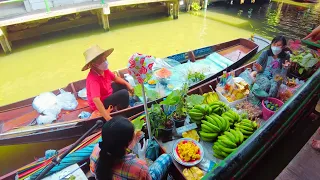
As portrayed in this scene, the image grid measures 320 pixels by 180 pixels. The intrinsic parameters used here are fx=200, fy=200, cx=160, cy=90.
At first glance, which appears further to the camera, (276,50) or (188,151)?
(276,50)

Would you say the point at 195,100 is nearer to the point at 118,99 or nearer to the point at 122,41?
the point at 118,99

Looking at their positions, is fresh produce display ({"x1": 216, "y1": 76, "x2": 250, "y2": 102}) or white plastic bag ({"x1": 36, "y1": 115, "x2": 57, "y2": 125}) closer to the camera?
fresh produce display ({"x1": 216, "y1": 76, "x2": 250, "y2": 102})

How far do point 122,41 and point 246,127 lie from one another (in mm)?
7074

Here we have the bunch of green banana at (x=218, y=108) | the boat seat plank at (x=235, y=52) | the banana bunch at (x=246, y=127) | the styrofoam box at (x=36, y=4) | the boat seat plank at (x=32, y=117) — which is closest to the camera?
the banana bunch at (x=246, y=127)

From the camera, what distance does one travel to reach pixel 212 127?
2809mm

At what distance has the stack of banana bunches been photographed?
2.62 m

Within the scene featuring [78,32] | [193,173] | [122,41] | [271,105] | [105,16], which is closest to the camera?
[193,173]

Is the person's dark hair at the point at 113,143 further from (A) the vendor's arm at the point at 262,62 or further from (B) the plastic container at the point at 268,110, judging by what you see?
(A) the vendor's arm at the point at 262,62

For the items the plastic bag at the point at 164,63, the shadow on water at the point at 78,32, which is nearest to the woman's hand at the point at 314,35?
the plastic bag at the point at 164,63

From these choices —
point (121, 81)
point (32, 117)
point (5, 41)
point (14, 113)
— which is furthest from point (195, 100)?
point (5, 41)

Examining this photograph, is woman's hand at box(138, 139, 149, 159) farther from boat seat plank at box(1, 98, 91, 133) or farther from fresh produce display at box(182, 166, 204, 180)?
boat seat plank at box(1, 98, 91, 133)

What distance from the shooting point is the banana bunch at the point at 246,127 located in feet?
9.19

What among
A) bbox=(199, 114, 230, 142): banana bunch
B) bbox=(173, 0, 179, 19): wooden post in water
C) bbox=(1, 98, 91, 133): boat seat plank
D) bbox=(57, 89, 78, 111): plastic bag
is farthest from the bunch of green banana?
bbox=(173, 0, 179, 19): wooden post in water

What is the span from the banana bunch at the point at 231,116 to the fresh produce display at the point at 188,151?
0.66 meters
